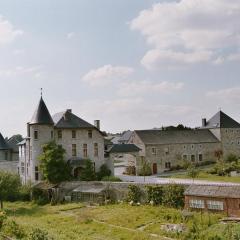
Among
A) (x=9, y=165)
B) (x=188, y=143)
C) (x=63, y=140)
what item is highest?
(x=63, y=140)

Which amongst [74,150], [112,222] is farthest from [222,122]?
[112,222]

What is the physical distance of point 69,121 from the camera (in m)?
47.1

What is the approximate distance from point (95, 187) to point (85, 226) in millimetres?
10714

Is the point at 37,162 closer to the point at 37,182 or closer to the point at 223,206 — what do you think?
the point at 37,182

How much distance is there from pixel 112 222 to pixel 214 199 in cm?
724

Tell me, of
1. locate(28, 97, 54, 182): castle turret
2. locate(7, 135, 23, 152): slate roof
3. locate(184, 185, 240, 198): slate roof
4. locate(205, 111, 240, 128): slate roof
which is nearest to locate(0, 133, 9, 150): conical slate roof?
locate(7, 135, 23, 152): slate roof

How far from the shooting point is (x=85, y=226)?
1150 inches

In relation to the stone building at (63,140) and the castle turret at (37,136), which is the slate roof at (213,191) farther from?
the castle turret at (37,136)

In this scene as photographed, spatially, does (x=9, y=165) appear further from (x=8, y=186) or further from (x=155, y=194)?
(x=155, y=194)

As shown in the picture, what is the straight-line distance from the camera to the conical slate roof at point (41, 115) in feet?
146

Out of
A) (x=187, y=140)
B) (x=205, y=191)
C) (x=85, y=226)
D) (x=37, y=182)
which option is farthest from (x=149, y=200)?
(x=187, y=140)

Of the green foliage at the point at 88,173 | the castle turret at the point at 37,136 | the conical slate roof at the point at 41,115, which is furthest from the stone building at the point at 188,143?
the conical slate roof at the point at 41,115

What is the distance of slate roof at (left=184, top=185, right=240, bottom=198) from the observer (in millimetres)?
29938

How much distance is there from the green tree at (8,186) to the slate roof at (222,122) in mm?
33840
